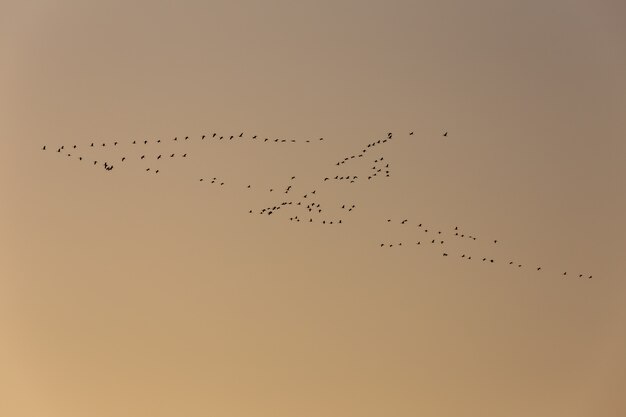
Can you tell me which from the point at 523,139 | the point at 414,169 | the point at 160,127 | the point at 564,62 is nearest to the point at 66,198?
the point at 160,127

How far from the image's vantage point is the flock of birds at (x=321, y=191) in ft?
12.0

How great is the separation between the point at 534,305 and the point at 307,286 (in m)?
1.28

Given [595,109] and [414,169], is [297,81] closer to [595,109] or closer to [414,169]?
[414,169]

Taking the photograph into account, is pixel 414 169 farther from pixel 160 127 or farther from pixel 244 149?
pixel 160 127

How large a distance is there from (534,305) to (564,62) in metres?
1.36

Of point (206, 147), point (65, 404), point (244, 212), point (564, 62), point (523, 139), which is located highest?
point (564, 62)

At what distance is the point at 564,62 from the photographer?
148 inches

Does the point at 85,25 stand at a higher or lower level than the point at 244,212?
higher

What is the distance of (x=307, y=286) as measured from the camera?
12.3 feet

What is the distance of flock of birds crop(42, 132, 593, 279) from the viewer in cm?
367

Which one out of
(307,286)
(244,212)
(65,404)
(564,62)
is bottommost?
(65,404)

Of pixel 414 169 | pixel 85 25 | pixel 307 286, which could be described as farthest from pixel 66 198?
pixel 414 169

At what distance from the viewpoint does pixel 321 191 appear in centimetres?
373

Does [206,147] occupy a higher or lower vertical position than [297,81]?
lower
